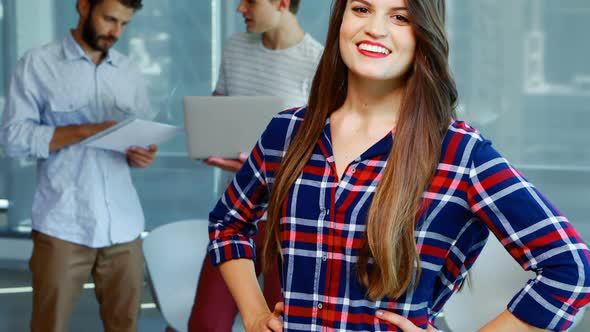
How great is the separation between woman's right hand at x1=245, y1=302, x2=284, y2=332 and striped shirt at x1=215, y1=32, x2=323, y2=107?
1.53 m

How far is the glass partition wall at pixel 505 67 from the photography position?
5.14 metres

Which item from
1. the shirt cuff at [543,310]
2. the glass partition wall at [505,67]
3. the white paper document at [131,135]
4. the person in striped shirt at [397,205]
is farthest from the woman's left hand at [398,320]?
the glass partition wall at [505,67]

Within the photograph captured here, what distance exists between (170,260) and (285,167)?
5.76 ft

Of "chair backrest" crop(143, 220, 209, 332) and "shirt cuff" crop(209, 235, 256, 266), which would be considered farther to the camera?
"chair backrest" crop(143, 220, 209, 332)

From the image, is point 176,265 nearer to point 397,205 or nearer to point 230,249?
point 230,249

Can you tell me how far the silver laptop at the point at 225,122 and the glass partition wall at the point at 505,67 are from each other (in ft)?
8.01

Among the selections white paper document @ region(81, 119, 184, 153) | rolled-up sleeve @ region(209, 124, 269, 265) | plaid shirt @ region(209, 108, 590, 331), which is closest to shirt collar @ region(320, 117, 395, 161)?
plaid shirt @ region(209, 108, 590, 331)

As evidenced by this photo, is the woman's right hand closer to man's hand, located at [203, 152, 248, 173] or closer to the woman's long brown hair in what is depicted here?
the woman's long brown hair

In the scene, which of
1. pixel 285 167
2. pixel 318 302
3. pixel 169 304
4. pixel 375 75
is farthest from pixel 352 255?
pixel 169 304

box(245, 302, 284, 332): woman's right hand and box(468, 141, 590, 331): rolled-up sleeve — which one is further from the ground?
box(468, 141, 590, 331): rolled-up sleeve

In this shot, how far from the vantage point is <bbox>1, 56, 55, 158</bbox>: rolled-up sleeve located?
10.8 feet

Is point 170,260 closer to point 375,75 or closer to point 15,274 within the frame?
point 375,75

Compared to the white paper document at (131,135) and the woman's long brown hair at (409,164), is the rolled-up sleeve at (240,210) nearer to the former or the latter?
the woman's long brown hair at (409,164)

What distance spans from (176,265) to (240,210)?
1.56 metres
